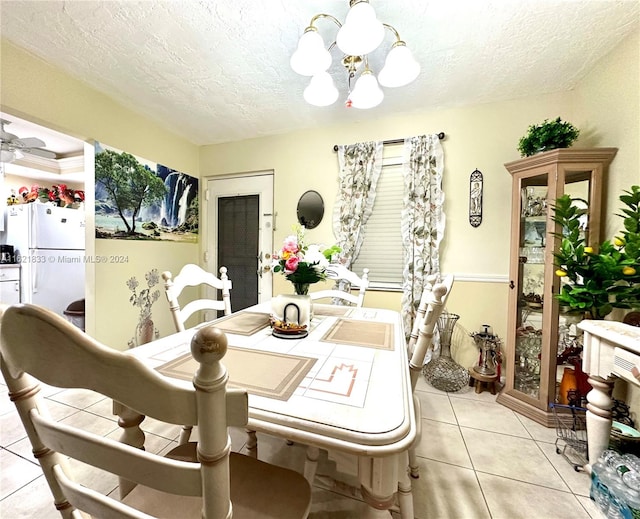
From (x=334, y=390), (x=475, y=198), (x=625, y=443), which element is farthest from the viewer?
(x=475, y=198)

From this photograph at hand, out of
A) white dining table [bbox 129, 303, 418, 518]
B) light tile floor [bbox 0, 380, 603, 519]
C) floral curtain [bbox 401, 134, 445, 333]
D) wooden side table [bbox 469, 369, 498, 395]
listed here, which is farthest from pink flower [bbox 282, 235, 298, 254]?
wooden side table [bbox 469, 369, 498, 395]

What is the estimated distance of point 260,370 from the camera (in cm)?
80

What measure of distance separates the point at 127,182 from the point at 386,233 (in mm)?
2499

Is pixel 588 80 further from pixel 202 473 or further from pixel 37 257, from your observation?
pixel 37 257

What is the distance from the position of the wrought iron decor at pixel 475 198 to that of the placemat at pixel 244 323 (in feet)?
6.49

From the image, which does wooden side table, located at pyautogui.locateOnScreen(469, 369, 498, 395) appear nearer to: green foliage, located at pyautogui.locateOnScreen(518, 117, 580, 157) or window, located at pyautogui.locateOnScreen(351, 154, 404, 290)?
window, located at pyautogui.locateOnScreen(351, 154, 404, 290)

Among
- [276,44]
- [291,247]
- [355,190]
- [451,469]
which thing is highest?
[276,44]

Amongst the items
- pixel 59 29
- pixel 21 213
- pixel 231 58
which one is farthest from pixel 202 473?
pixel 21 213

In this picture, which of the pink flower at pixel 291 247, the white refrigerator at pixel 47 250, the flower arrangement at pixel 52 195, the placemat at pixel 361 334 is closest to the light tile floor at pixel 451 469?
the placemat at pixel 361 334

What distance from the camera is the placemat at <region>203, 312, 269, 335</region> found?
120 cm

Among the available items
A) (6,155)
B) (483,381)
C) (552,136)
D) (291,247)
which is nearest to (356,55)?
(291,247)

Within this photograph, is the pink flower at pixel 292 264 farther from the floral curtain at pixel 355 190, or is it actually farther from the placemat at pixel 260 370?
the floral curtain at pixel 355 190

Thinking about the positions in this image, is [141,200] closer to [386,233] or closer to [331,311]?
[331,311]

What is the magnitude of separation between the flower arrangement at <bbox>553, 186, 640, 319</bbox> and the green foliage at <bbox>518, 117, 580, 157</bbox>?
444 mm
